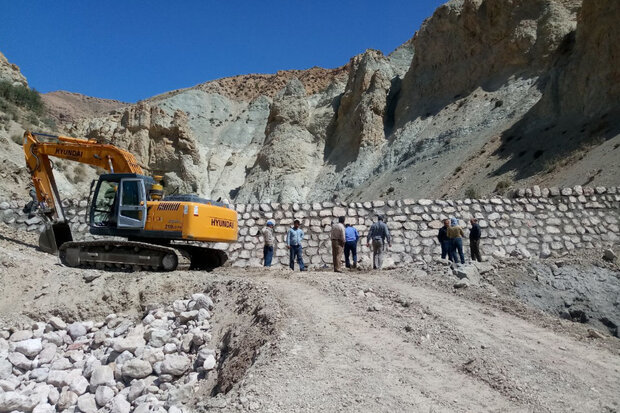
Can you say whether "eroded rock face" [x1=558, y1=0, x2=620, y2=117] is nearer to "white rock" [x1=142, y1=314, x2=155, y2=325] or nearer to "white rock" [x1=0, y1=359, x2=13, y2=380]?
"white rock" [x1=142, y1=314, x2=155, y2=325]

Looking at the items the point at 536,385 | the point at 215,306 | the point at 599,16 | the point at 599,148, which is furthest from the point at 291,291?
the point at 599,16

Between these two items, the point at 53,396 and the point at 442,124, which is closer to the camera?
the point at 53,396

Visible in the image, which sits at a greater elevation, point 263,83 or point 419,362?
point 263,83

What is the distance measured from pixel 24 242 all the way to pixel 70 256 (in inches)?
113

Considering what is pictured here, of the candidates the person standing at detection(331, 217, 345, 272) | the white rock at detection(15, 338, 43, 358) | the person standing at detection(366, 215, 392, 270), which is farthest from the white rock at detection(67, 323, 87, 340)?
the person standing at detection(366, 215, 392, 270)

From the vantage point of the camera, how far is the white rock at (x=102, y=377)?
589cm

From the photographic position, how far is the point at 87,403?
5648 mm

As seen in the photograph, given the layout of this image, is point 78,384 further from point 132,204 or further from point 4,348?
point 132,204

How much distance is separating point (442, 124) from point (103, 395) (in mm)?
30444

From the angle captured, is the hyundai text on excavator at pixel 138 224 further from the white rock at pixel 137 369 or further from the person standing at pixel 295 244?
the white rock at pixel 137 369

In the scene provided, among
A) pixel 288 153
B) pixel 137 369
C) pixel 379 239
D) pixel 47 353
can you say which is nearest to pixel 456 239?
pixel 379 239

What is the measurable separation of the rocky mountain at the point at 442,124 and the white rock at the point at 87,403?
54.0ft

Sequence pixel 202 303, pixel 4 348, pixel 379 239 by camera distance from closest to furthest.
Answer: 1. pixel 4 348
2. pixel 202 303
3. pixel 379 239

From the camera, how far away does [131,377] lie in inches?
231
